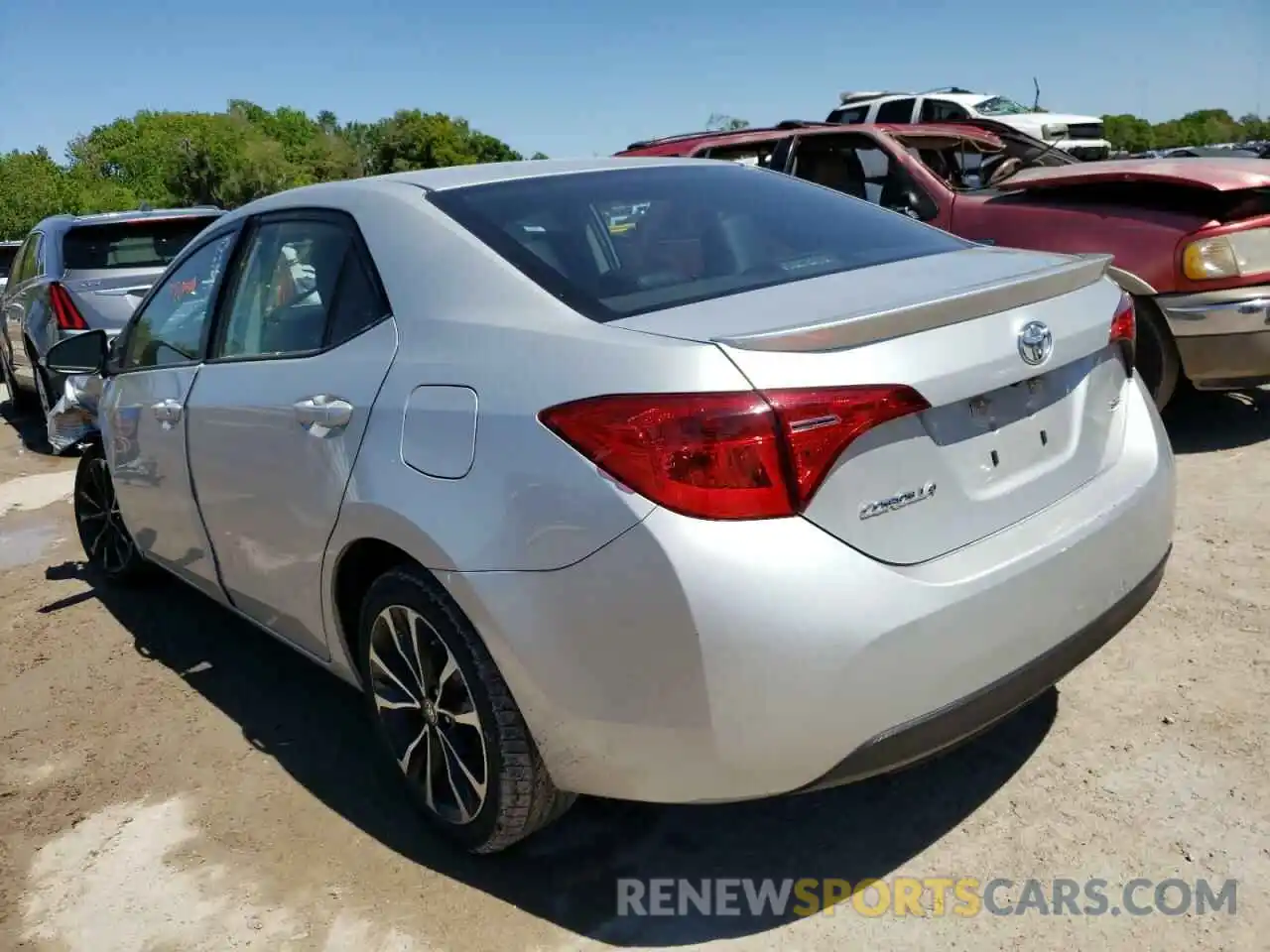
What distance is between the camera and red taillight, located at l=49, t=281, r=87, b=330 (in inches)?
291

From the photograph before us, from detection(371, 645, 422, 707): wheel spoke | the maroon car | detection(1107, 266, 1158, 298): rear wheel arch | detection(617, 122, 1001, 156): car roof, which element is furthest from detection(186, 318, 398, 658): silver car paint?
detection(617, 122, 1001, 156): car roof

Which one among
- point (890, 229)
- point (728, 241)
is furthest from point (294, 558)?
point (890, 229)

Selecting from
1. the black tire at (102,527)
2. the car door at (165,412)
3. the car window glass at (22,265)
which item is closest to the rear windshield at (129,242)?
the car window glass at (22,265)

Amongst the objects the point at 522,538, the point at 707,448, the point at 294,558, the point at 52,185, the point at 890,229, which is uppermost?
the point at 52,185

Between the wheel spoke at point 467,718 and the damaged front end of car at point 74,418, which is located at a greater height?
the damaged front end of car at point 74,418

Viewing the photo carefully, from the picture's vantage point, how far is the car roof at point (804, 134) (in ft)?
22.2

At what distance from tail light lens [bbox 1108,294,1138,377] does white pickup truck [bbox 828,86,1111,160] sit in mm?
13596

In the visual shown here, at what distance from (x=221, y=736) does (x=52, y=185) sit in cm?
6819

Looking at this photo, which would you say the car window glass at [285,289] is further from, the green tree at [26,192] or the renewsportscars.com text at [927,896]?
the green tree at [26,192]

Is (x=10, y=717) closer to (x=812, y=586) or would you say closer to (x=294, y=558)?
(x=294, y=558)

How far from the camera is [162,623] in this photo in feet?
14.6

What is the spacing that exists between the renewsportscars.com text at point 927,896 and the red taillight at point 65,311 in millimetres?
6504

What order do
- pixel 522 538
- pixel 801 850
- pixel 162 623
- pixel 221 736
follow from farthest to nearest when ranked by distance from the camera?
pixel 162 623, pixel 221 736, pixel 801 850, pixel 522 538

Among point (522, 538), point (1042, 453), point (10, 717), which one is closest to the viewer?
point (522, 538)
